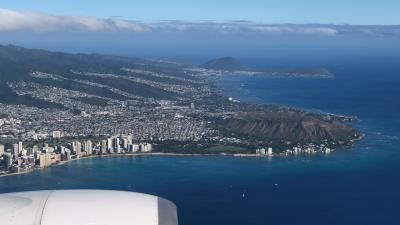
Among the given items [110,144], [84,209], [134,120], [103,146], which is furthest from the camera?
[134,120]

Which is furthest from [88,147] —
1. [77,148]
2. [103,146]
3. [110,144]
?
[110,144]

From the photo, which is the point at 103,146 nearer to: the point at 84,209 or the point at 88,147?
the point at 88,147

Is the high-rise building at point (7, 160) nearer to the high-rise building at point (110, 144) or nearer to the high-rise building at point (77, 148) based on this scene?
the high-rise building at point (77, 148)

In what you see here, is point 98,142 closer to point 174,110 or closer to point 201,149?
point 201,149

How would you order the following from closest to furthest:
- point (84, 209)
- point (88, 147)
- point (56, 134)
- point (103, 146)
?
point (84, 209) → point (88, 147) → point (103, 146) → point (56, 134)

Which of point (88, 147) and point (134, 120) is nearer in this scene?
point (88, 147)

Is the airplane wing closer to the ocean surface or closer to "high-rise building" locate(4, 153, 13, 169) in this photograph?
the ocean surface

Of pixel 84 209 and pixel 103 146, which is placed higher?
pixel 84 209

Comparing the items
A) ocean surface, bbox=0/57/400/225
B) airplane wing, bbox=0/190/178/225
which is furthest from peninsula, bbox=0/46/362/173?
airplane wing, bbox=0/190/178/225
